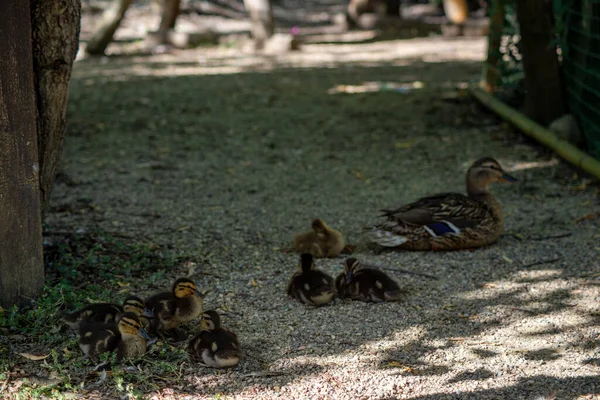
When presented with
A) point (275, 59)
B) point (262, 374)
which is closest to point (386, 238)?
point (262, 374)

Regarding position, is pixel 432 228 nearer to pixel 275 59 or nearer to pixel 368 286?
pixel 368 286

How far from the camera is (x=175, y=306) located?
4.52 metres

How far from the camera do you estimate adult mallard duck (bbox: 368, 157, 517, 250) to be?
5.97 metres

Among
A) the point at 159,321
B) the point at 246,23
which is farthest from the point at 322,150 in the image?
the point at 246,23

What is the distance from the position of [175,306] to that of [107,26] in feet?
40.7

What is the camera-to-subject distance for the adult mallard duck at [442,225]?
235 inches

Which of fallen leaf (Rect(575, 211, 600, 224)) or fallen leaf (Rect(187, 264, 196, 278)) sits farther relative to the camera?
fallen leaf (Rect(575, 211, 600, 224))

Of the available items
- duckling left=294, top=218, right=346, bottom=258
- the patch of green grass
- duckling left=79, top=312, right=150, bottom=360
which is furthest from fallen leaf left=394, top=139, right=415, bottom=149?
duckling left=79, top=312, right=150, bottom=360

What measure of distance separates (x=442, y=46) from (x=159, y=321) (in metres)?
14.3

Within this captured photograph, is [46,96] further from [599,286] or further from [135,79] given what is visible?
[135,79]

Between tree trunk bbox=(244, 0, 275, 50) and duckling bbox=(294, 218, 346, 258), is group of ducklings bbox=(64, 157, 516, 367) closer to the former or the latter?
duckling bbox=(294, 218, 346, 258)

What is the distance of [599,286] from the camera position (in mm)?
5281

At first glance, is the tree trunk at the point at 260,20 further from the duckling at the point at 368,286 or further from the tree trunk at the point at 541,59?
the duckling at the point at 368,286

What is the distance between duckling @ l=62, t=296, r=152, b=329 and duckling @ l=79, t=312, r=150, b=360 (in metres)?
0.16
